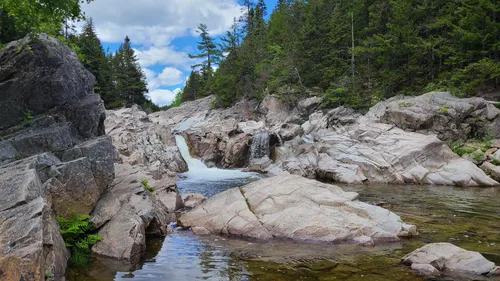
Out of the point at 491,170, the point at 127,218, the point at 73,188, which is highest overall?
the point at 73,188

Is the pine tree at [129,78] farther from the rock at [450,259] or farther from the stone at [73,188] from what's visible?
the rock at [450,259]

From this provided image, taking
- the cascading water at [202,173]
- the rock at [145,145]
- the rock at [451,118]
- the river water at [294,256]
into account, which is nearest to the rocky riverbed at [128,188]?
the river water at [294,256]

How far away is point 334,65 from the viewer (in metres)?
43.5

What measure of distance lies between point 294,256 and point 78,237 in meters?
6.41

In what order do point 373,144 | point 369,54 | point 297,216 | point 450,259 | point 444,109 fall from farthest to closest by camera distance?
point 369,54 < point 444,109 < point 373,144 < point 297,216 < point 450,259

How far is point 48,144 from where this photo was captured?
1167 centimetres

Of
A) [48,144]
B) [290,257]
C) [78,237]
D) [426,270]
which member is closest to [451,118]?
[426,270]

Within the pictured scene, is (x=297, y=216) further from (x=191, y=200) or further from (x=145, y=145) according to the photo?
(x=145, y=145)

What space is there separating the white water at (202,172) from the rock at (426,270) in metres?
20.5

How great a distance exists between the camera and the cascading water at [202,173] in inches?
1135

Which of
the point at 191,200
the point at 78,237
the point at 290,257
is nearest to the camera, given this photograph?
the point at 290,257

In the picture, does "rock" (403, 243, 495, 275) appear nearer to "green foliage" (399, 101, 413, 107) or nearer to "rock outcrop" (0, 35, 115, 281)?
"rock outcrop" (0, 35, 115, 281)

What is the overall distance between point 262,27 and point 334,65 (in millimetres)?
28853

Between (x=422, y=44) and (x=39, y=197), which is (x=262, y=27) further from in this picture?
(x=39, y=197)
